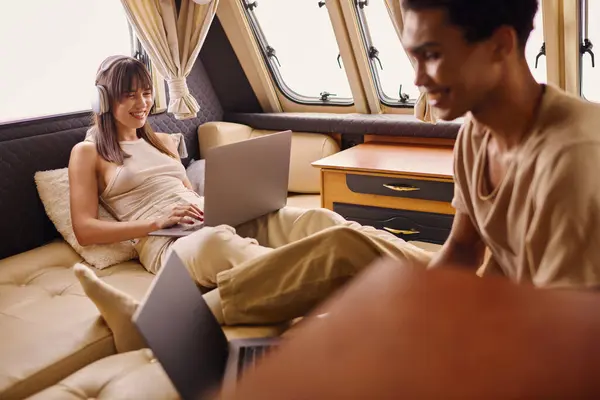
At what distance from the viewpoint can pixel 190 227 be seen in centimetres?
204

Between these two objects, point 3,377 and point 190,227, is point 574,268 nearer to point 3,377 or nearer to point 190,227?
point 3,377

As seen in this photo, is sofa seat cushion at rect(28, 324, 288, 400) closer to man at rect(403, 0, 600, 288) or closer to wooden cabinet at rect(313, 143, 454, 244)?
man at rect(403, 0, 600, 288)

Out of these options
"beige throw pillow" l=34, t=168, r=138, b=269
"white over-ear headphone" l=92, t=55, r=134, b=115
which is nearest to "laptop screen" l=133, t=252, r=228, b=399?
"beige throw pillow" l=34, t=168, r=138, b=269

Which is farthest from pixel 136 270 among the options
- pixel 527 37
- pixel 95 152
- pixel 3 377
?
pixel 527 37

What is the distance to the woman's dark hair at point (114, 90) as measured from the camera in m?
2.17

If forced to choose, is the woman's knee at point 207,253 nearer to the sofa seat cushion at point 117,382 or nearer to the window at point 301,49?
the sofa seat cushion at point 117,382

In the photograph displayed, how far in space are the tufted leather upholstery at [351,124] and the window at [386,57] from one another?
0.45 ft

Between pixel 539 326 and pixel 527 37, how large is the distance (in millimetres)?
882

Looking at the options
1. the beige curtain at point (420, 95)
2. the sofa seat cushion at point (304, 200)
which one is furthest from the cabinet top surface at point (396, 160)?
the sofa seat cushion at point (304, 200)

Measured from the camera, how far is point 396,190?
2.55 metres

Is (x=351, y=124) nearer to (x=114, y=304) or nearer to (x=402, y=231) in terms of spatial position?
(x=402, y=231)

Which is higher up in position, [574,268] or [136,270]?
[574,268]

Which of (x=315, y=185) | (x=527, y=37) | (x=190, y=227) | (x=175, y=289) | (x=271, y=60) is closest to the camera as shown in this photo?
(x=527, y=37)

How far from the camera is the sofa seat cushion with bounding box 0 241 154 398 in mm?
1485
